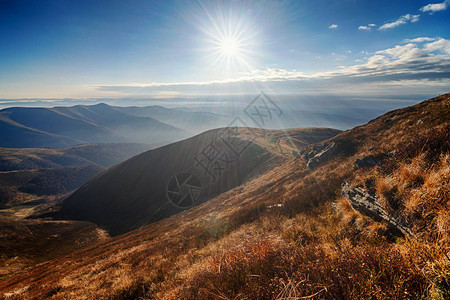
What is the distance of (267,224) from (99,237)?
194 ft

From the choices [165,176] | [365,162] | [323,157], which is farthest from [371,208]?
[165,176]

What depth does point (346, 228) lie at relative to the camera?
589cm

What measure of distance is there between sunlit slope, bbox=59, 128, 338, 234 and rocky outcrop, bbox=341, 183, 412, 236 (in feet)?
122

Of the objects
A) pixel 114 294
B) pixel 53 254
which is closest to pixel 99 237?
pixel 53 254

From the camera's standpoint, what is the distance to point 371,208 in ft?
18.1

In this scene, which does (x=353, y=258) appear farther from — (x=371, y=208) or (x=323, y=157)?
(x=323, y=157)

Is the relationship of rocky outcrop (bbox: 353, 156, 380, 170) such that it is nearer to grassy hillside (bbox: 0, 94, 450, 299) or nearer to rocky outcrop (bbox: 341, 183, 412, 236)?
rocky outcrop (bbox: 341, 183, 412, 236)

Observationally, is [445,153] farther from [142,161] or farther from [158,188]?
[142,161]

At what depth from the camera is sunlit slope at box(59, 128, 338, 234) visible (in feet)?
177

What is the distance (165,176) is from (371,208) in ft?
250

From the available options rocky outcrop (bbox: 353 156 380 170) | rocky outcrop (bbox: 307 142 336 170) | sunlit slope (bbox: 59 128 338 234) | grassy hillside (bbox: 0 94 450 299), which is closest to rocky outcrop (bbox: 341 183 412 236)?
grassy hillside (bbox: 0 94 450 299)

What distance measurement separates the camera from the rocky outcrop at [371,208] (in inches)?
175

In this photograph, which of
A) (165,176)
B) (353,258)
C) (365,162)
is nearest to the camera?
(353,258)

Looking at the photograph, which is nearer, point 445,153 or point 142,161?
point 445,153
